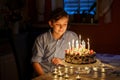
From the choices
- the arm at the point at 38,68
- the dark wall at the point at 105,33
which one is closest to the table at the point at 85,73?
the arm at the point at 38,68

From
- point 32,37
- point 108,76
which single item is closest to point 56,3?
point 32,37

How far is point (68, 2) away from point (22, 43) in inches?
97.6

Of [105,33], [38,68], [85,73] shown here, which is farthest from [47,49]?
[105,33]

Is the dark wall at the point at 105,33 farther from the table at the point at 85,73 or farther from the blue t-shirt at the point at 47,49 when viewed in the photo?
the table at the point at 85,73

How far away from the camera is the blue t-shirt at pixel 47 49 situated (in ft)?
8.02

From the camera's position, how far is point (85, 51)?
2467 mm

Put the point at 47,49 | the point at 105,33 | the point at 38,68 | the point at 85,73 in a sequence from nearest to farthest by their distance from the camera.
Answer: the point at 85,73 < the point at 38,68 < the point at 47,49 < the point at 105,33

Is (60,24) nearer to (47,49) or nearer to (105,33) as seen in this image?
(47,49)

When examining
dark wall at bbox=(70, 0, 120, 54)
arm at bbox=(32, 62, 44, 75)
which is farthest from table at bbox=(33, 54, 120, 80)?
dark wall at bbox=(70, 0, 120, 54)

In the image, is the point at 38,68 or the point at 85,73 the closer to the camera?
the point at 85,73

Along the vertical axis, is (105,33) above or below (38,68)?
above

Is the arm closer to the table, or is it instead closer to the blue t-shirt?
the blue t-shirt

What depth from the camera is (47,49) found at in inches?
98.7

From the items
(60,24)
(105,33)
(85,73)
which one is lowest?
(85,73)
